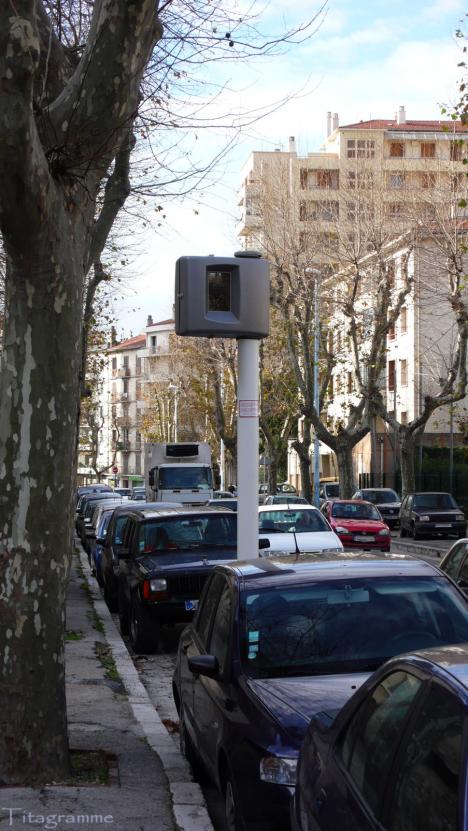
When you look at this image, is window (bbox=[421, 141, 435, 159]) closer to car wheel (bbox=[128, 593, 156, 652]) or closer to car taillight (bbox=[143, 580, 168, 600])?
car wheel (bbox=[128, 593, 156, 652])

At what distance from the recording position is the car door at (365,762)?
3680 millimetres

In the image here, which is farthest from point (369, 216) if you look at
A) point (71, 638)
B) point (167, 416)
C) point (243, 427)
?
point (167, 416)

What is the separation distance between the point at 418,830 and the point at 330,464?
74.9 metres

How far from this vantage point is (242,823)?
5594 millimetres

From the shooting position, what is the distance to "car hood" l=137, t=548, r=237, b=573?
14.6 meters

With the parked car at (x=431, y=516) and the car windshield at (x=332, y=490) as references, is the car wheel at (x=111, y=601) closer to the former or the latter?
the parked car at (x=431, y=516)

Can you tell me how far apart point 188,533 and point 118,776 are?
27.4ft

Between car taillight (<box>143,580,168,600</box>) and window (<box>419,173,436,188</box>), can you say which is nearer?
car taillight (<box>143,580,168,600</box>)

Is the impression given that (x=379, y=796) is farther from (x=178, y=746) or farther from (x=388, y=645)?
(x=178, y=746)

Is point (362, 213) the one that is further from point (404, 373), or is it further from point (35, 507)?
point (35, 507)

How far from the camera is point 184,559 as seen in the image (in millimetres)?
14953

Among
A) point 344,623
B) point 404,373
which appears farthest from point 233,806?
point 404,373

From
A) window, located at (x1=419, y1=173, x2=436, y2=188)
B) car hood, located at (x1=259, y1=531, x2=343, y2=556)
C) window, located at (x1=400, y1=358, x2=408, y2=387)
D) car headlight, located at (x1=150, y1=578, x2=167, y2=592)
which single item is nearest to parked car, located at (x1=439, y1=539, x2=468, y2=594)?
car headlight, located at (x1=150, y1=578, x2=167, y2=592)

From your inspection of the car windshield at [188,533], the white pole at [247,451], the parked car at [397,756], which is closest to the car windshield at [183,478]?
the car windshield at [188,533]
